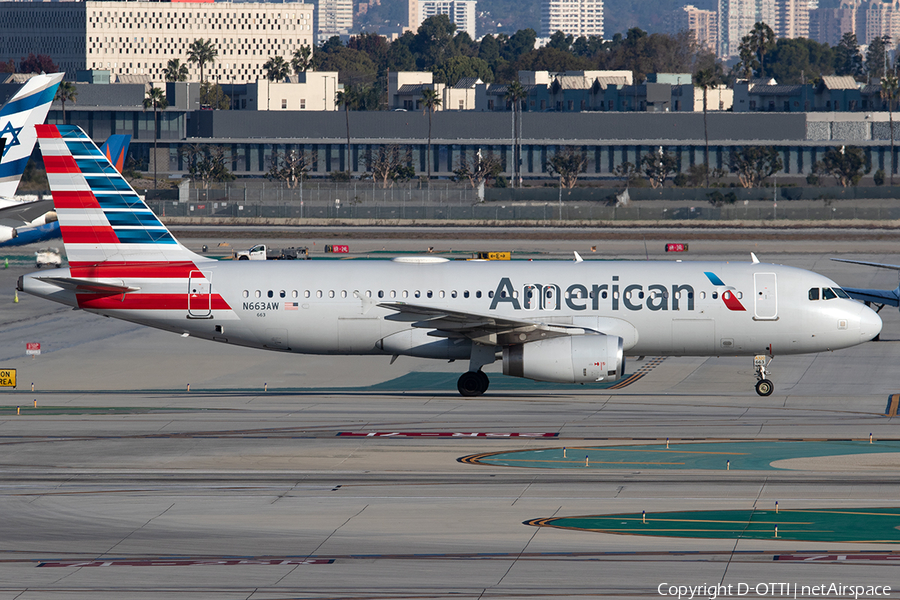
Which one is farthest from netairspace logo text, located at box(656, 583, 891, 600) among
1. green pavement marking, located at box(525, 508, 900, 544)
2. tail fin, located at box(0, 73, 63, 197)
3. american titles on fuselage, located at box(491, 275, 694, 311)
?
tail fin, located at box(0, 73, 63, 197)

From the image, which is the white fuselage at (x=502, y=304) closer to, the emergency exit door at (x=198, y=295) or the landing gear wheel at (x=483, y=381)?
the emergency exit door at (x=198, y=295)

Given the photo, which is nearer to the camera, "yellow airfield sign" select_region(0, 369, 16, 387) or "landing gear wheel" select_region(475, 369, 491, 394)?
"landing gear wheel" select_region(475, 369, 491, 394)

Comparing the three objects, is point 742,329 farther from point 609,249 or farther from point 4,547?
point 609,249

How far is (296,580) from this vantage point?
20.0 meters

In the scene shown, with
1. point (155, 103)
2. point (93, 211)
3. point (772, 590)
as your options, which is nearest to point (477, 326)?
point (93, 211)

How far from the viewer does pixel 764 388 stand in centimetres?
3947

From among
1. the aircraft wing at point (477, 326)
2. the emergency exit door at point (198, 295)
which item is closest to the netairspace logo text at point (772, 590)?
the aircraft wing at point (477, 326)

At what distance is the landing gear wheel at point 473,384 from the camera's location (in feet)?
130

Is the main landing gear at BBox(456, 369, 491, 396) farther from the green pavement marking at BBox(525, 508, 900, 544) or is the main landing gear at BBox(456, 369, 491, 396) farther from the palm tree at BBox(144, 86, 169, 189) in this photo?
the palm tree at BBox(144, 86, 169, 189)

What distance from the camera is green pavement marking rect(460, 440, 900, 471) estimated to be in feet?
94.6

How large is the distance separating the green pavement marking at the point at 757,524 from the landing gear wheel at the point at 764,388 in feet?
50.0

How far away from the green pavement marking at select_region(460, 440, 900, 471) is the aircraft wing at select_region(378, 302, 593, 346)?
8187 millimetres

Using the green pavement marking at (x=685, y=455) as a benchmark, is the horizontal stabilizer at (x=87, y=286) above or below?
above

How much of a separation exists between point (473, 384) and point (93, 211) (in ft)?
47.5
